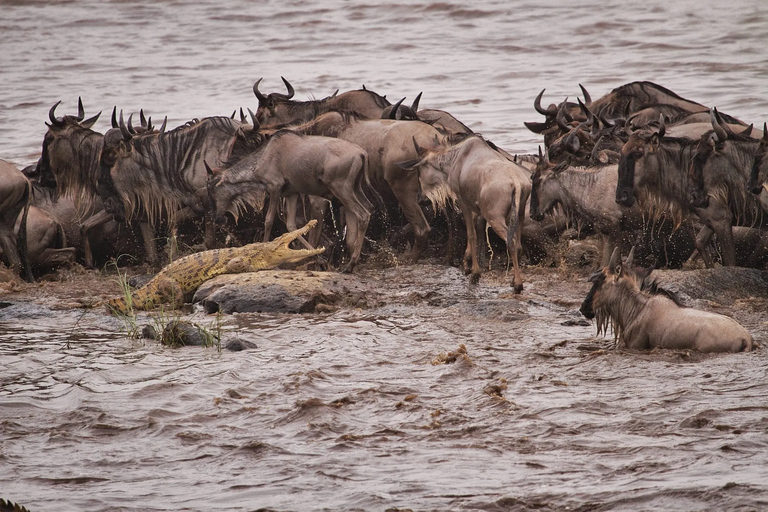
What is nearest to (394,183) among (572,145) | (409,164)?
(409,164)

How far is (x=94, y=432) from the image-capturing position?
688cm

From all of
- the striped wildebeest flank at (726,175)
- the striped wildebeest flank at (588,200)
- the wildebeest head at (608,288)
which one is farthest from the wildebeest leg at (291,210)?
the wildebeest head at (608,288)

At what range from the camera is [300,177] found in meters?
12.6

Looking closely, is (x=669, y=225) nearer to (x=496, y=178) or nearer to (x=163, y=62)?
(x=496, y=178)

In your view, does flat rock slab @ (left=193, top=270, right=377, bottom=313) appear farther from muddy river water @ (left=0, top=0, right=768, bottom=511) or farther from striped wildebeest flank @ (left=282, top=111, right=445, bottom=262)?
striped wildebeest flank @ (left=282, top=111, right=445, bottom=262)

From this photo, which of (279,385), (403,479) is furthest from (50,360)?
(403,479)

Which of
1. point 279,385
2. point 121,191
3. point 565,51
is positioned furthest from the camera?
point 565,51

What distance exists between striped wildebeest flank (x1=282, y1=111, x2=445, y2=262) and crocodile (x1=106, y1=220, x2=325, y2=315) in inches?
56.3

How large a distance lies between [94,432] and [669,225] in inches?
307

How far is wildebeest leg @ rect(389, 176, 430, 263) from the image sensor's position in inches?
525

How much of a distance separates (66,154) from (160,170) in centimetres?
140

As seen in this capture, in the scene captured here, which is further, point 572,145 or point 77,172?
point 77,172

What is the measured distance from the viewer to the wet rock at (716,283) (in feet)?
34.3

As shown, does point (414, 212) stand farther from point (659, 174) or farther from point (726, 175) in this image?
point (726, 175)
